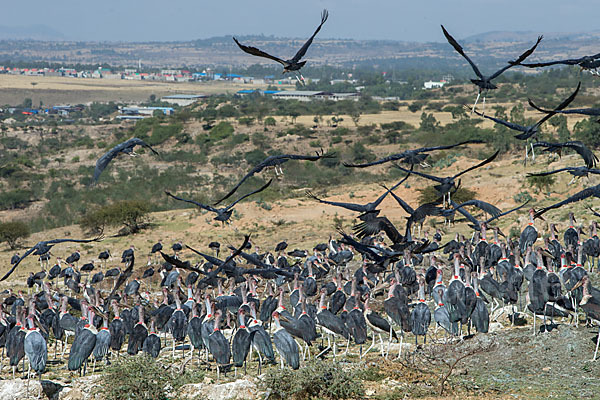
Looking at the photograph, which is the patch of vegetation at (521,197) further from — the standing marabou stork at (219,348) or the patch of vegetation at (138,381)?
the patch of vegetation at (138,381)

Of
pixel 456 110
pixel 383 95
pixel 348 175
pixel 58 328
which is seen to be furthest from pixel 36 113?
pixel 58 328

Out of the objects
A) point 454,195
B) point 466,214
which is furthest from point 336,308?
point 454,195

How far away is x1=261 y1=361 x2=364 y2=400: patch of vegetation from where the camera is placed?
1062cm

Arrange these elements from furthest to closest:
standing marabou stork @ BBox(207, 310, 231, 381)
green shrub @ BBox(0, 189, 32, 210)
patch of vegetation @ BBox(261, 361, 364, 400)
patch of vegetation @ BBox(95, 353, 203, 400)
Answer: green shrub @ BBox(0, 189, 32, 210)
standing marabou stork @ BBox(207, 310, 231, 381)
patch of vegetation @ BBox(95, 353, 203, 400)
patch of vegetation @ BBox(261, 361, 364, 400)

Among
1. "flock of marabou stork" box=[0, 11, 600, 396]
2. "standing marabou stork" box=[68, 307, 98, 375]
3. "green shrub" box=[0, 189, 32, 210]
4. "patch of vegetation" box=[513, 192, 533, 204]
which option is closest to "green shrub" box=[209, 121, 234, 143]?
"green shrub" box=[0, 189, 32, 210]

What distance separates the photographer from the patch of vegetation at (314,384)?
10.6 meters

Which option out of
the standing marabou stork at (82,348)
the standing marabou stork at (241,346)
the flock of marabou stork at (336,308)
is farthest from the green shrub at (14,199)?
the standing marabou stork at (241,346)

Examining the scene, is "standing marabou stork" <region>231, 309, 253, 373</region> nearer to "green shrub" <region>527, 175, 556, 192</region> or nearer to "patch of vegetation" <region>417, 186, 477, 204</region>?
"patch of vegetation" <region>417, 186, 477, 204</region>

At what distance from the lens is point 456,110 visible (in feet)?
233

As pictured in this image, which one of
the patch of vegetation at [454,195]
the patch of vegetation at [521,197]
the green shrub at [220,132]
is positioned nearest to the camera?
the patch of vegetation at [521,197]

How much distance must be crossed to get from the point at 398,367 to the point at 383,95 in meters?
124

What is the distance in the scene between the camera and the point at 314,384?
35.2ft

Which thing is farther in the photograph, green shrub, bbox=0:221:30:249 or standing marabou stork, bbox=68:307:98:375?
green shrub, bbox=0:221:30:249

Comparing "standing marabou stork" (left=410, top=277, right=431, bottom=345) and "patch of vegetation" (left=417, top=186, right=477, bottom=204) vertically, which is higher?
"standing marabou stork" (left=410, top=277, right=431, bottom=345)
